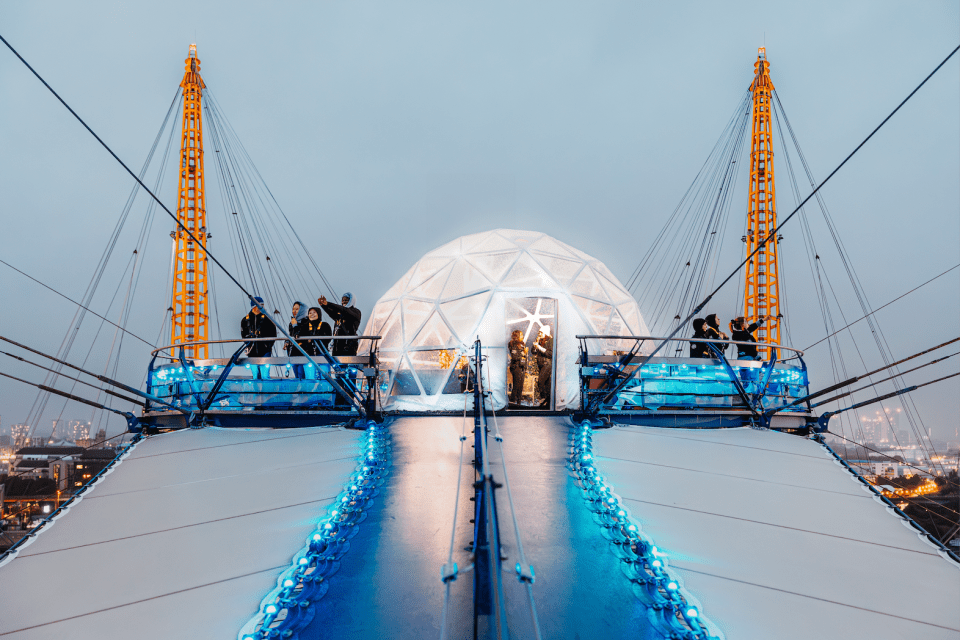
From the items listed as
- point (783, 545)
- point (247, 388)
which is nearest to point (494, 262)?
point (247, 388)

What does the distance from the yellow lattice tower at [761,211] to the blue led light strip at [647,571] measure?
19.0 m

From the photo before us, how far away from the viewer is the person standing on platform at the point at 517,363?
31.1 feet

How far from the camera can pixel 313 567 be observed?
286 cm

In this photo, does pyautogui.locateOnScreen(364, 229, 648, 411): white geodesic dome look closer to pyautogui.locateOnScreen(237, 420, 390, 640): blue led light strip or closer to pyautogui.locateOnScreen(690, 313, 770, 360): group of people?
pyautogui.locateOnScreen(690, 313, 770, 360): group of people

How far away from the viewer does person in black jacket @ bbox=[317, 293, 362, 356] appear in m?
8.17

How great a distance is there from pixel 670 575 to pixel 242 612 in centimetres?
222

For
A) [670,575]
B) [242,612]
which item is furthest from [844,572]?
[242,612]

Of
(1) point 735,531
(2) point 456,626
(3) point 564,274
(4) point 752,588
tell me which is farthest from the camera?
(3) point 564,274

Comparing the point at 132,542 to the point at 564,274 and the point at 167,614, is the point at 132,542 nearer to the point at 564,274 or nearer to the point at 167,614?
the point at 167,614

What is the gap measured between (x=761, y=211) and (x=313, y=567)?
22786 millimetres

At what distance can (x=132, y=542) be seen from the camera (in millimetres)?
3420

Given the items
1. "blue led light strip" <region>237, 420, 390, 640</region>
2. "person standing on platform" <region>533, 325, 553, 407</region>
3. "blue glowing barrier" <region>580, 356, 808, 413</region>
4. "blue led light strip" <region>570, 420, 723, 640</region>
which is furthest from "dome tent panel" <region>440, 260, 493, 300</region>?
"blue led light strip" <region>570, 420, 723, 640</region>

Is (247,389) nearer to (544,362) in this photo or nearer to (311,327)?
(311,327)

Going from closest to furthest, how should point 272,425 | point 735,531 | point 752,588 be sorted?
point 752,588 → point 735,531 → point 272,425
